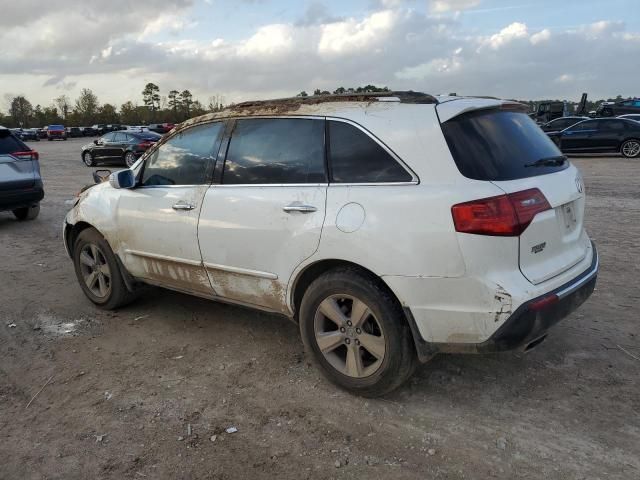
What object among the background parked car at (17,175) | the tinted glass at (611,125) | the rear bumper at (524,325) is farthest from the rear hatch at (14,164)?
the tinted glass at (611,125)

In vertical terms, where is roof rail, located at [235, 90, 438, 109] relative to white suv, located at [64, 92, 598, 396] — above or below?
above

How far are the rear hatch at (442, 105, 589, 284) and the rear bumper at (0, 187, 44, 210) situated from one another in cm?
838

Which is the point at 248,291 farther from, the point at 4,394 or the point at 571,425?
the point at 571,425

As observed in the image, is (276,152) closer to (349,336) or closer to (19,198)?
(349,336)

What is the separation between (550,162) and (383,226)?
47.9 inches

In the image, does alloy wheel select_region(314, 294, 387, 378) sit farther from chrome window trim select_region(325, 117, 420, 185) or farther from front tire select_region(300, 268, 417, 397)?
chrome window trim select_region(325, 117, 420, 185)

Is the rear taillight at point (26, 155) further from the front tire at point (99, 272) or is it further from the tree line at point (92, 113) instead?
the tree line at point (92, 113)

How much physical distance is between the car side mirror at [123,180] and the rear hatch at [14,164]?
5.71 meters

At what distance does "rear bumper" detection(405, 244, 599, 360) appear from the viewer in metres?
2.75

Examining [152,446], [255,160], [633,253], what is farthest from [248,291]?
[633,253]

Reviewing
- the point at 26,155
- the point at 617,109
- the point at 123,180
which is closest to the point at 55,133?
the point at 617,109

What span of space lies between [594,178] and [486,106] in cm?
1129

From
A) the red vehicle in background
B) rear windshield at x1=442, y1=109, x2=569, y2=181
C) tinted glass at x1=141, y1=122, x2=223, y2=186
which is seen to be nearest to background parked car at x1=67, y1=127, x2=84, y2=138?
the red vehicle in background

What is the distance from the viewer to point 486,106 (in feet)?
10.5
